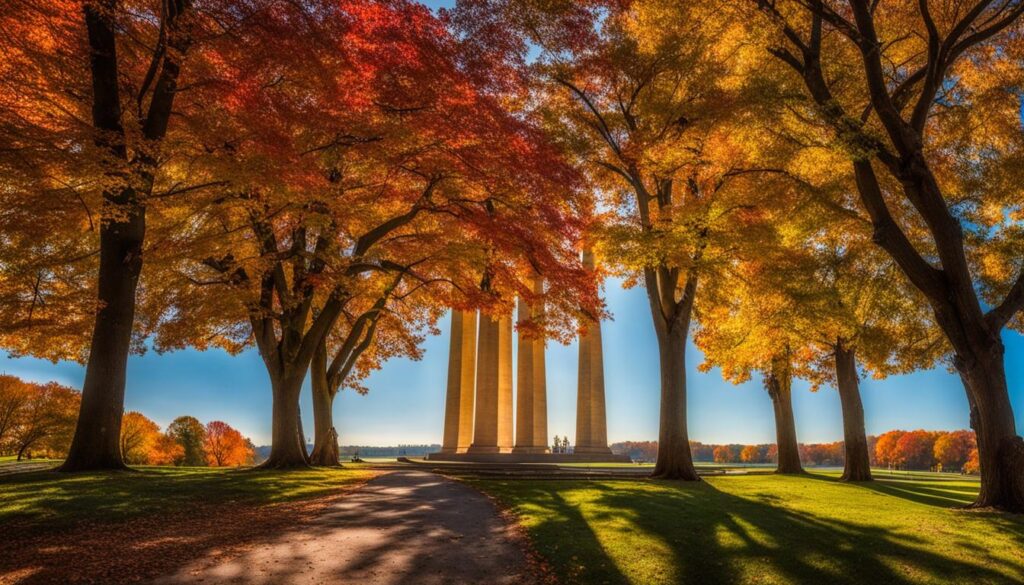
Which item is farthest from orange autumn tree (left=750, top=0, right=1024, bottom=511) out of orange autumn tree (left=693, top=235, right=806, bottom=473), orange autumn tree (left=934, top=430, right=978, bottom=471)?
orange autumn tree (left=934, top=430, right=978, bottom=471)

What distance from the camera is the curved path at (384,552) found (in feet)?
24.5

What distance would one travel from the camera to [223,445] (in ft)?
255

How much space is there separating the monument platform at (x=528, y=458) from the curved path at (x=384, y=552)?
2594cm

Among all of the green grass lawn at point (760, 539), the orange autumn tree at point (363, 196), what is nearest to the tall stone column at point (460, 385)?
the orange autumn tree at point (363, 196)

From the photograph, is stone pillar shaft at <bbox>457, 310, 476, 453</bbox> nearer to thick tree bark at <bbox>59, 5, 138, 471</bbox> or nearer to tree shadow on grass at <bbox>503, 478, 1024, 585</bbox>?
thick tree bark at <bbox>59, 5, 138, 471</bbox>

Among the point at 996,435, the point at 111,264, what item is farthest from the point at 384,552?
the point at 996,435

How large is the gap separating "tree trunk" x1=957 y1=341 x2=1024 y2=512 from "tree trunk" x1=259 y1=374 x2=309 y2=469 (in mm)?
21562

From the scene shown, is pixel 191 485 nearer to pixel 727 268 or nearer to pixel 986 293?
pixel 727 268

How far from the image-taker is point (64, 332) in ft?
68.5

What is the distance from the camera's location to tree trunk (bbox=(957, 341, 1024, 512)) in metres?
13.1

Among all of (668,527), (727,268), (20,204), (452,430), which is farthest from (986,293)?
(452,430)

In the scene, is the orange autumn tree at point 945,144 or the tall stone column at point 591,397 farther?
the tall stone column at point 591,397

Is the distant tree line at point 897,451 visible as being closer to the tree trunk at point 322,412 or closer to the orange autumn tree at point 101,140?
the tree trunk at point 322,412

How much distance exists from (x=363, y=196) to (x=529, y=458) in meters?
23.3
